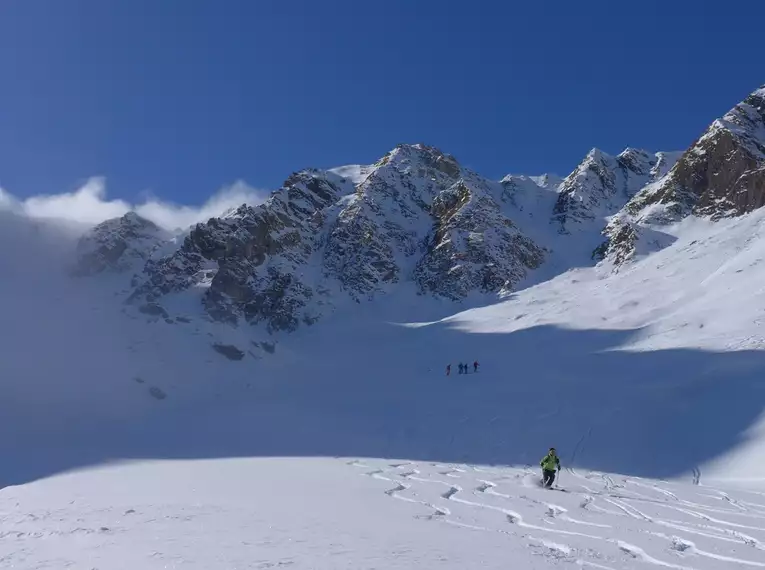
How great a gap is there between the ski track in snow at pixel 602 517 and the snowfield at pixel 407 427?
0.30ft

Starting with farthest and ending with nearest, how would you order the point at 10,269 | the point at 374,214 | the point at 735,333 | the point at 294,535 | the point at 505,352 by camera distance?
the point at 374,214, the point at 10,269, the point at 505,352, the point at 735,333, the point at 294,535

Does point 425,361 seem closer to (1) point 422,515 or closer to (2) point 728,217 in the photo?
(1) point 422,515

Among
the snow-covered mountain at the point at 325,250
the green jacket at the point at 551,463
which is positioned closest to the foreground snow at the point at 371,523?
the green jacket at the point at 551,463

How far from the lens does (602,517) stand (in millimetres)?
13070

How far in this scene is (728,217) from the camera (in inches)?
2923

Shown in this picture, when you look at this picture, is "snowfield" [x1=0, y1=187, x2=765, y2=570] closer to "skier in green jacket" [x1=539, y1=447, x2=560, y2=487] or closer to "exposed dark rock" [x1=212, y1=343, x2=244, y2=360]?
"exposed dark rock" [x1=212, y1=343, x2=244, y2=360]

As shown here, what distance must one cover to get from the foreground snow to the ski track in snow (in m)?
0.04

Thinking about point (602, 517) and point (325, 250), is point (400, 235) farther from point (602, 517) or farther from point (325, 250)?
point (602, 517)

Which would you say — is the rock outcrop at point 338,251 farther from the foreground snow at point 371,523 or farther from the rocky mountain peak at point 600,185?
the foreground snow at point 371,523

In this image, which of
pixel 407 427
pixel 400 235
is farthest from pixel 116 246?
pixel 407 427

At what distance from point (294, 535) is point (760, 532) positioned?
884 cm

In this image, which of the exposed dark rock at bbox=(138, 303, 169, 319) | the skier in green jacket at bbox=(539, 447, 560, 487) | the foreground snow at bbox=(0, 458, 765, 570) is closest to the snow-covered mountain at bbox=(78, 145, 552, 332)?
the exposed dark rock at bbox=(138, 303, 169, 319)

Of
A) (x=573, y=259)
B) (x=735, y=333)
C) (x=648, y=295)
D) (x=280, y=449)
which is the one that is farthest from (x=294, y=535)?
(x=573, y=259)

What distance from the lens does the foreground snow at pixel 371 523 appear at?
9.27 metres
